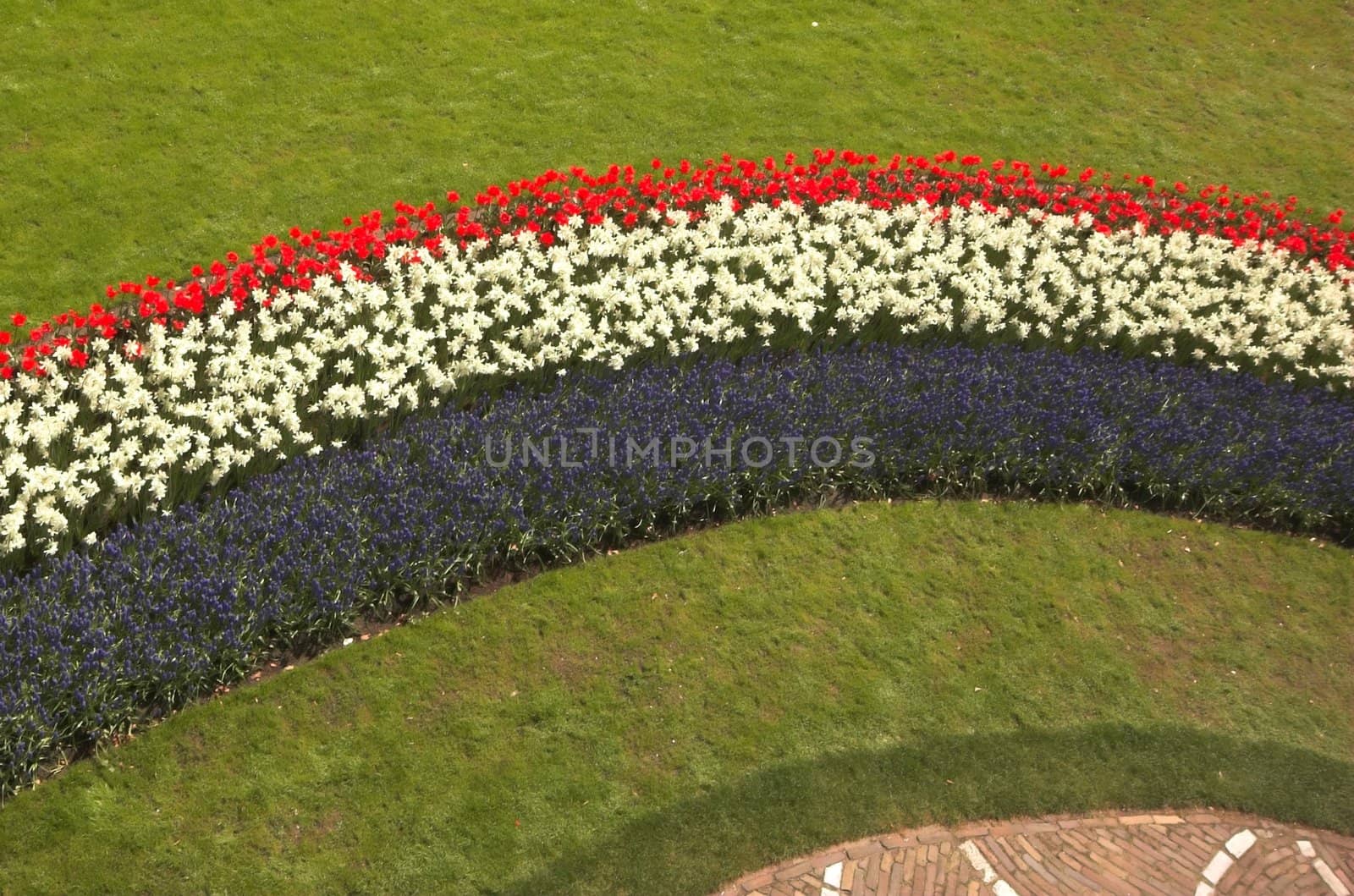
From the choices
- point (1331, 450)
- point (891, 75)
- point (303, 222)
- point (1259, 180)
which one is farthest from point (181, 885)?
point (1259, 180)

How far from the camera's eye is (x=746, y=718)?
7285 mm

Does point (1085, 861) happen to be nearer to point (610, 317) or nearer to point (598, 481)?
point (598, 481)

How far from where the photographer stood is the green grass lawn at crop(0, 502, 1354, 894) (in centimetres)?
623

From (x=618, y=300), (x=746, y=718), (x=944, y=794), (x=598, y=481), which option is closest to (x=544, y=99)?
(x=618, y=300)

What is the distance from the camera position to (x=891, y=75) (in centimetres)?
1647

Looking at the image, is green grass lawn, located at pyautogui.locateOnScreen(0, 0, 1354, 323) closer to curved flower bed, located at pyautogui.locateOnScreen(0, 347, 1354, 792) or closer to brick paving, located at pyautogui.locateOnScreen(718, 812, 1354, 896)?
curved flower bed, located at pyautogui.locateOnScreen(0, 347, 1354, 792)

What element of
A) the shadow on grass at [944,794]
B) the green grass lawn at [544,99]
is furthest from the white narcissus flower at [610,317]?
the shadow on grass at [944,794]

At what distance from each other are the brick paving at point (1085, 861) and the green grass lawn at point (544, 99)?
8.86 m

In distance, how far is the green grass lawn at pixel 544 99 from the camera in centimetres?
1174

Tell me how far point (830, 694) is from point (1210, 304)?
757cm

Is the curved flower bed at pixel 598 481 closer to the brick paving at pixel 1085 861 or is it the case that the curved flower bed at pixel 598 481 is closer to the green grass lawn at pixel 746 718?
the green grass lawn at pixel 746 718

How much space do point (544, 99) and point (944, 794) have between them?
11.2 meters

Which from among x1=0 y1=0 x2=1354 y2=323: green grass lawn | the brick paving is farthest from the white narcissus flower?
the brick paving

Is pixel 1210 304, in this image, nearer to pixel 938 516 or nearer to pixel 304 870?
pixel 938 516
